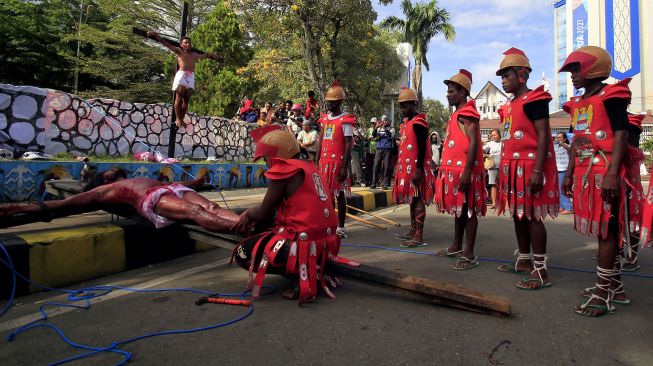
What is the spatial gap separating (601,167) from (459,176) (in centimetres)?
135

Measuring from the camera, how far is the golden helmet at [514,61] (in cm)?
353

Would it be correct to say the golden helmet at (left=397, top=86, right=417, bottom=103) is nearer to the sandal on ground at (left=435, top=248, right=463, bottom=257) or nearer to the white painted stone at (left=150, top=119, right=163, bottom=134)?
the sandal on ground at (left=435, top=248, right=463, bottom=257)

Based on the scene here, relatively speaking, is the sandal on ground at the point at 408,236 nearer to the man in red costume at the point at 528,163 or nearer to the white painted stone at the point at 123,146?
the man in red costume at the point at 528,163

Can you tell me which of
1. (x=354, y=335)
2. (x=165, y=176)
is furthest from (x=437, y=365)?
(x=165, y=176)

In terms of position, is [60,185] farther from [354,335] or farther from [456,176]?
[456,176]

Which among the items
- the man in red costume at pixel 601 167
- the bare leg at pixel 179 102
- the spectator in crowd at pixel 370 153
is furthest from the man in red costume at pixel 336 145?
the spectator in crowd at pixel 370 153

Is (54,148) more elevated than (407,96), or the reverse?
(407,96)

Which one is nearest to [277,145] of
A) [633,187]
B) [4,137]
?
[633,187]

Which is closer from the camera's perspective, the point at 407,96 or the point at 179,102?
→ the point at 407,96

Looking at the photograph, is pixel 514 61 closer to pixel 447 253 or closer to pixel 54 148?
pixel 447 253

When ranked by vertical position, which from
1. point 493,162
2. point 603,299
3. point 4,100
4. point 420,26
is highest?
point 420,26

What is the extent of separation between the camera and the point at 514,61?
354 centimetres

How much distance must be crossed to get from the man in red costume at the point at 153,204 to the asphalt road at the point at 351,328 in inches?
20.9

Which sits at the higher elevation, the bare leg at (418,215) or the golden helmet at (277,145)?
the golden helmet at (277,145)
